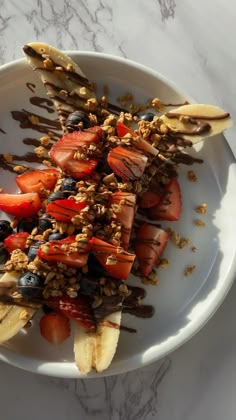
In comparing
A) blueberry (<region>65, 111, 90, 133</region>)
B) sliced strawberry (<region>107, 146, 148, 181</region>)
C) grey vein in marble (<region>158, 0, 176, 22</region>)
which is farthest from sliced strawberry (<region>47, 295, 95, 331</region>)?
grey vein in marble (<region>158, 0, 176, 22</region>)

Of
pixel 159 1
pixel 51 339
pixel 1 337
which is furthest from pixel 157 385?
pixel 159 1

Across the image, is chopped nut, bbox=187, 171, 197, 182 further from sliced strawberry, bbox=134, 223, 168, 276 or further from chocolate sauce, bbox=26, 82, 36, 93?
chocolate sauce, bbox=26, 82, 36, 93

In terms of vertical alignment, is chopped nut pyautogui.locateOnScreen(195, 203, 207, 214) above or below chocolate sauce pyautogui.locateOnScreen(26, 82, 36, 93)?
below

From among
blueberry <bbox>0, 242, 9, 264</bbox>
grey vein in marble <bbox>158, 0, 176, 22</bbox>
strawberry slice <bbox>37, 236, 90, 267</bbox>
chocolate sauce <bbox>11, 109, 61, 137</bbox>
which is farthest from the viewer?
grey vein in marble <bbox>158, 0, 176, 22</bbox>

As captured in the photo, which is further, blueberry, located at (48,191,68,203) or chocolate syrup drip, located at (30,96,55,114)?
chocolate syrup drip, located at (30,96,55,114)

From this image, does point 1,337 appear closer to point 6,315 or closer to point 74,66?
point 6,315

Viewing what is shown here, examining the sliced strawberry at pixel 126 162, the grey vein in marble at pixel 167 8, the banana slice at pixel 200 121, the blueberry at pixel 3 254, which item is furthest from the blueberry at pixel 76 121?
the grey vein in marble at pixel 167 8

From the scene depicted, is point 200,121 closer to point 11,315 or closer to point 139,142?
point 139,142
